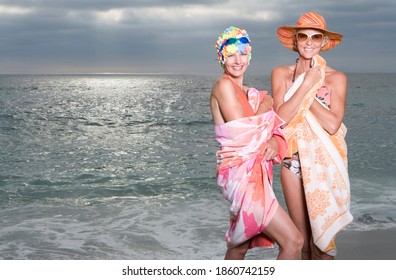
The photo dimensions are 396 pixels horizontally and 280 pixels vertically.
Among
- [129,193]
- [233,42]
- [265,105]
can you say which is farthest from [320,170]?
[129,193]

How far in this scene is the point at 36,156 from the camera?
60.4ft

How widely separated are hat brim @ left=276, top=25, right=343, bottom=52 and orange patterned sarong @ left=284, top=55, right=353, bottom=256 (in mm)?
158

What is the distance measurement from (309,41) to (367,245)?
399 cm

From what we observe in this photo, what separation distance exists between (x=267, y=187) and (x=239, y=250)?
0.52 meters

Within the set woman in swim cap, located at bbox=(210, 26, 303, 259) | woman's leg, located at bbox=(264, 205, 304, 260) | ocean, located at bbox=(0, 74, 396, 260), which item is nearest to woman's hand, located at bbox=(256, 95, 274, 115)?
woman in swim cap, located at bbox=(210, 26, 303, 259)

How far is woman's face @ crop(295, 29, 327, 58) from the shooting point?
4051mm

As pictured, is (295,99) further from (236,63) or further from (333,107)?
(236,63)

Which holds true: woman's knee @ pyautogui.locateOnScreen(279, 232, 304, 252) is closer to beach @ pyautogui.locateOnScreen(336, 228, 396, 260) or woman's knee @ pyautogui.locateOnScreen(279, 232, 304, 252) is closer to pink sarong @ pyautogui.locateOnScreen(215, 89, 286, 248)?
pink sarong @ pyautogui.locateOnScreen(215, 89, 286, 248)

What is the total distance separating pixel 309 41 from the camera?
160 inches

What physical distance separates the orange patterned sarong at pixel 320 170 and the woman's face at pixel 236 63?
0.44 m

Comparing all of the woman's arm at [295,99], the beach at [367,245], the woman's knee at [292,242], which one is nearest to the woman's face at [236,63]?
the woman's arm at [295,99]
